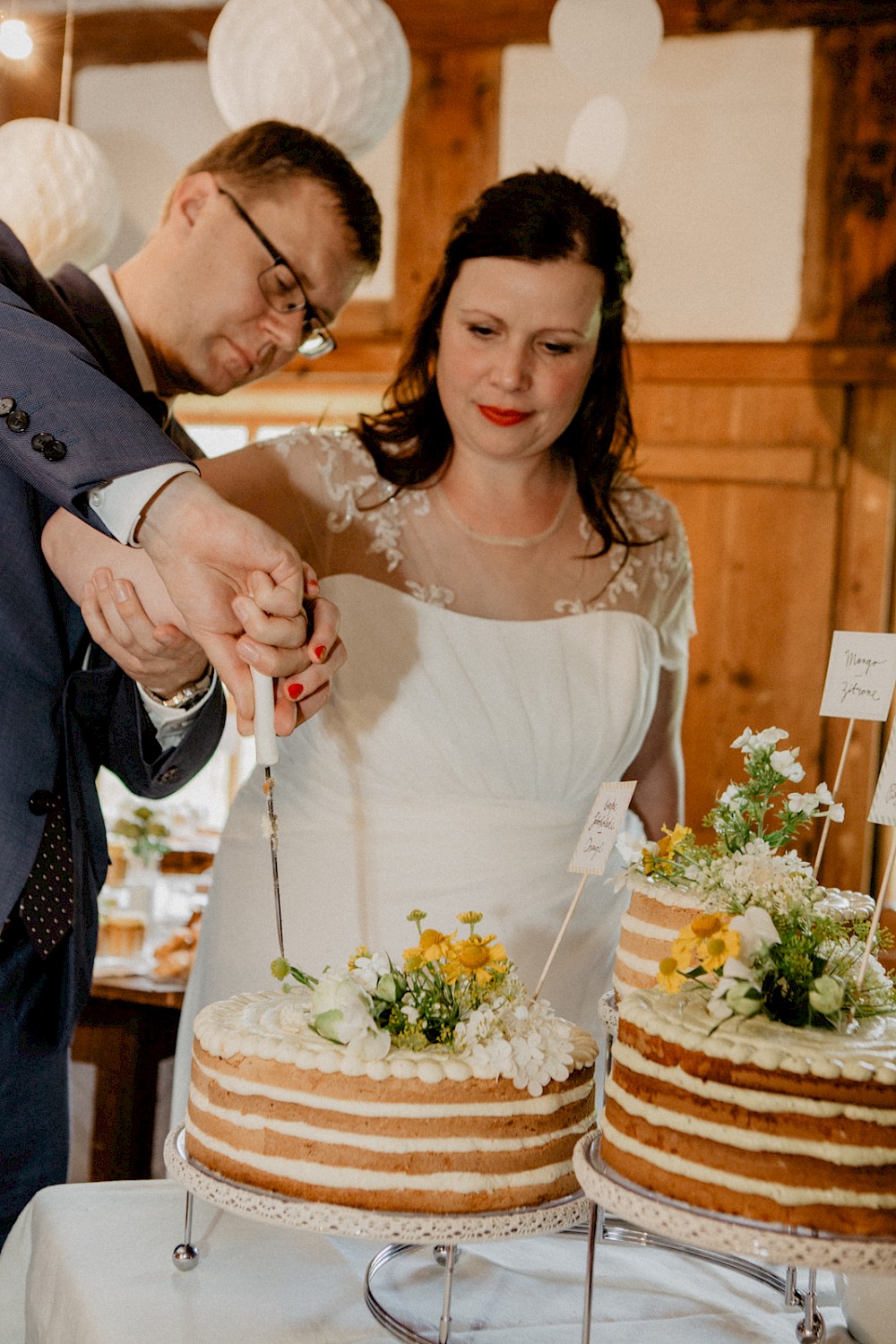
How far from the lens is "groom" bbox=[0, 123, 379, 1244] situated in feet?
4.75

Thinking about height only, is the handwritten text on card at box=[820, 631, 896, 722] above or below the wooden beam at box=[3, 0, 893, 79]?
below

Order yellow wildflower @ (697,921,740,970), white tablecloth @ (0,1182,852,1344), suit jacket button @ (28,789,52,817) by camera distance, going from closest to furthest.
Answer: yellow wildflower @ (697,921,740,970)
white tablecloth @ (0,1182,852,1344)
suit jacket button @ (28,789,52,817)

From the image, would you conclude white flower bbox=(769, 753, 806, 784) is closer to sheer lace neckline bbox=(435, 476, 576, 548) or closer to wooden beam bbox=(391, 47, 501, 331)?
sheer lace neckline bbox=(435, 476, 576, 548)

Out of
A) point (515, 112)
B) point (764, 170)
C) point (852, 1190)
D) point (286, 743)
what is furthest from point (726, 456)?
point (852, 1190)

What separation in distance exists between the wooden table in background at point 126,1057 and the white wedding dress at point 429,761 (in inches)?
41.9

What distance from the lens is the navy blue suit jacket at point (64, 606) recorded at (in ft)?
4.74

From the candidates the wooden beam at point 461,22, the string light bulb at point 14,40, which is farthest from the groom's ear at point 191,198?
the wooden beam at point 461,22

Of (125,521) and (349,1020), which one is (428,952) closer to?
(349,1020)

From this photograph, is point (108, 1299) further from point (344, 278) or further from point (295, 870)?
point (344, 278)

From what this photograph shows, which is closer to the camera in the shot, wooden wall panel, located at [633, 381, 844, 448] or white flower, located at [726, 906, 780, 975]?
white flower, located at [726, 906, 780, 975]

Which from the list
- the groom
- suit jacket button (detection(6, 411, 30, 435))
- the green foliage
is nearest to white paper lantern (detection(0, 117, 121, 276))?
the groom

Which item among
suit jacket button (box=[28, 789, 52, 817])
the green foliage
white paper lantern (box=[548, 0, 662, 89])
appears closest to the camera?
suit jacket button (box=[28, 789, 52, 817])

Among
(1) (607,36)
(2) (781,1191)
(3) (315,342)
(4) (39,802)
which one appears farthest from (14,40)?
(2) (781,1191)

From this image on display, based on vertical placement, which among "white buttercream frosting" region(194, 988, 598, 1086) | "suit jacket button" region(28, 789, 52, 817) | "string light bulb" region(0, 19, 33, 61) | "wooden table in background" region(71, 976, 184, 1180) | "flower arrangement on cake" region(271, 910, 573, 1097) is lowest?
"wooden table in background" region(71, 976, 184, 1180)
